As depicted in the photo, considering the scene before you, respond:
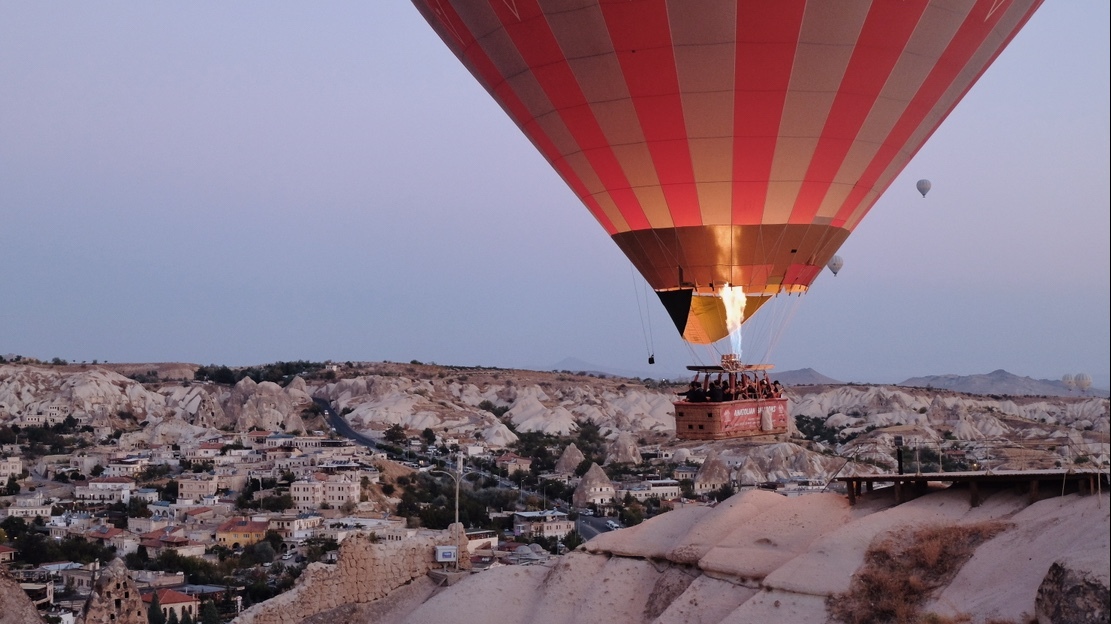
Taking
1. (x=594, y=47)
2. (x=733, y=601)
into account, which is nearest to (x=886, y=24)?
(x=594, y=47)

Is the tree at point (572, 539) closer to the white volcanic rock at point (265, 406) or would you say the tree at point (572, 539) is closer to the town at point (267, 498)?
the town at point (267, 498)

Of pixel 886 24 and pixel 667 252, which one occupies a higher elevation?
pixel 886 24

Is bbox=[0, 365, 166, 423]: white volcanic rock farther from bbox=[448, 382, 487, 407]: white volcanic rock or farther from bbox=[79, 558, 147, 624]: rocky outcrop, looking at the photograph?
bbox=[79, 558, 147, 624]: rocky outcrop

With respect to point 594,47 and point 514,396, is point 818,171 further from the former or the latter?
point 514,396

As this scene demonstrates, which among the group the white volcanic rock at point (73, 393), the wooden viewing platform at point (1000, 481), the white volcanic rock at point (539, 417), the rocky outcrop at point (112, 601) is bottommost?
the rocky outcrop at point (112, 601)

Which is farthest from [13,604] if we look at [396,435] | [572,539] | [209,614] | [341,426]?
[341,426]

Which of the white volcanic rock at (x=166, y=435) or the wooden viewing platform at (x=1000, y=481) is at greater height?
the white volcanic rock at (x=166, y=435)

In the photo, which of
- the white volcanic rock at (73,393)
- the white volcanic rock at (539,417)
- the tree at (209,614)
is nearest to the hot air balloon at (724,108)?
the tree at (209,614)
